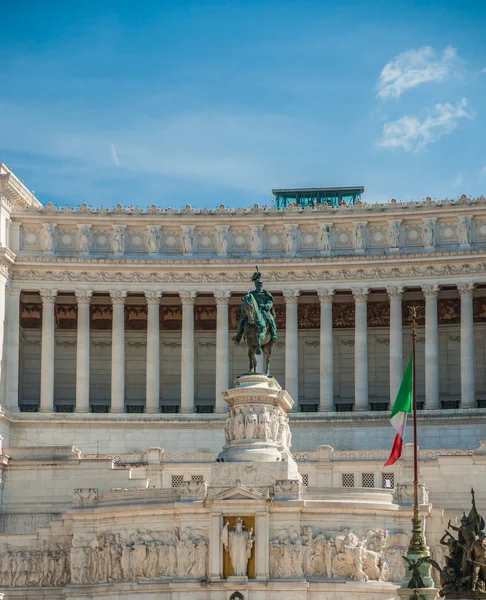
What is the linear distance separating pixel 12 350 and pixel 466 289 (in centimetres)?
2540

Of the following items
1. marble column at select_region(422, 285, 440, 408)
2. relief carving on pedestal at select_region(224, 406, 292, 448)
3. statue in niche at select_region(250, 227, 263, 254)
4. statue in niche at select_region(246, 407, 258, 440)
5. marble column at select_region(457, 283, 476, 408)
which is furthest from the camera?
statue in niche at select_region(250, 227, 263, 254)

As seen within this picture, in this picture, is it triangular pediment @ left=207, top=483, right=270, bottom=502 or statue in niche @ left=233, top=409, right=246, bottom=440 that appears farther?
statue in niche @ left=233, top=409, right=246, bottom=440

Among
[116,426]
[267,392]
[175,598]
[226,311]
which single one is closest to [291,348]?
[226,311]

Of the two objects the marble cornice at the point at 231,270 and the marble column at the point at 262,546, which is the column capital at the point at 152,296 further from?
the marble column at the point at 262,546

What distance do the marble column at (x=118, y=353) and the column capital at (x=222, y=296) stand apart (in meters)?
5.20

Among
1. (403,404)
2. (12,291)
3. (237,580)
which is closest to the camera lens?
(237,580)

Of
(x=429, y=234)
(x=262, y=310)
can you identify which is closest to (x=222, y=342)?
(x=429, y=234)

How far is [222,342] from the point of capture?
102 meters

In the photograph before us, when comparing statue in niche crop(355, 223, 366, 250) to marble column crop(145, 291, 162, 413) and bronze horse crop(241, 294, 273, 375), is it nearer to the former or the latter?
marble column crop(145, 291, 162, 413)

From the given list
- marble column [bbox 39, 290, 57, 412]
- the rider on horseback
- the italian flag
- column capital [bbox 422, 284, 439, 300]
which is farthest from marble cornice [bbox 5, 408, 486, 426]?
the italian flag

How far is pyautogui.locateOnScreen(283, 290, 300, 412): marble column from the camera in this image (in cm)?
10188

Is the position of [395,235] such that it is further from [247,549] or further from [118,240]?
[247,549]

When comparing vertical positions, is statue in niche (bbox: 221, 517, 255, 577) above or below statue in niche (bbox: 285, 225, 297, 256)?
below

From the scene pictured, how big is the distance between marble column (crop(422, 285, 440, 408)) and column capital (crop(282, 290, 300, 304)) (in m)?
7.20
